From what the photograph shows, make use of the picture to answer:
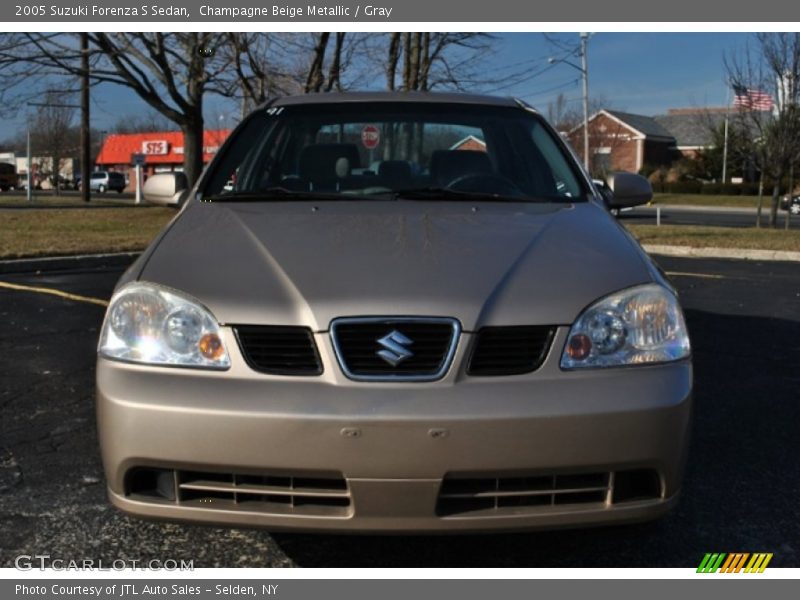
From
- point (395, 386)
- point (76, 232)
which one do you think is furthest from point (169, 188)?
point (76, 232)

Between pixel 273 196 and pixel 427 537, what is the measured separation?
1486 mm

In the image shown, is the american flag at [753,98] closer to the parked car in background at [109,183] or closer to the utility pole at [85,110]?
the utility pole at [85,110]

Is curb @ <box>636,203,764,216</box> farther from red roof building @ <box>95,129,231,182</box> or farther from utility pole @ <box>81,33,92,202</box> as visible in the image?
red roof building @ <box>95,129,231,182</box>

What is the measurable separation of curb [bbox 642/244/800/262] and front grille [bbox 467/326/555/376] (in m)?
10.9

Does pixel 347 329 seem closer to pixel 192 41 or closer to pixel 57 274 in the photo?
pixel 57 274

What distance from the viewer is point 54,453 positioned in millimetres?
3854

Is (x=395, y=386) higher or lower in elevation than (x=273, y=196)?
lower

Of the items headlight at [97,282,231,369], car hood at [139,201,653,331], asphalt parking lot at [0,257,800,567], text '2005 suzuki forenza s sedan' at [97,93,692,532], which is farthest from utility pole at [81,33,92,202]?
text '2005 suzuki forenza s sedan' at [97,93,692,532]

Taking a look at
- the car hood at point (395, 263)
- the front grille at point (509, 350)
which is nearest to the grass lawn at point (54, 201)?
the car hood at point (395, 263)

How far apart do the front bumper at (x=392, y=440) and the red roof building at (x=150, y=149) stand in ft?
200

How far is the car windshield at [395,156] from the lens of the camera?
3.67m

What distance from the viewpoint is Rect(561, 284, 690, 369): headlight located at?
246cm

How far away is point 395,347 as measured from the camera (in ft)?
7.72

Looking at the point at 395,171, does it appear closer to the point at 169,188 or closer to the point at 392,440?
the point at 169,188
